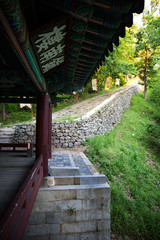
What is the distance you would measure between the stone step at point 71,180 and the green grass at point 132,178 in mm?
1757

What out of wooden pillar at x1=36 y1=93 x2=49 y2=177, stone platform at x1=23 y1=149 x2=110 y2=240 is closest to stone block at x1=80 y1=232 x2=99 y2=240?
stone platform at x1=23 y1=149 x2=110 y2=240

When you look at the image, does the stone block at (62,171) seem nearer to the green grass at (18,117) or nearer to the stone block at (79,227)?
the stone block at (79,227)

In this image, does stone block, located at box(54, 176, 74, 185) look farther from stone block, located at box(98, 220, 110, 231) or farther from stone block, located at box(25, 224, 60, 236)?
stone block, located at box(98, 220, 110, 231)

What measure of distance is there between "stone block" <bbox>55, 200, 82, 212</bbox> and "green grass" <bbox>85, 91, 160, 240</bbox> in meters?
1.85

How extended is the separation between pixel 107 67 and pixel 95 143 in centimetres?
1154

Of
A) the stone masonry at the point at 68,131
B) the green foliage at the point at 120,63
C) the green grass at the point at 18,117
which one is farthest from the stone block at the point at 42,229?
the green foliage at the point at 120,63

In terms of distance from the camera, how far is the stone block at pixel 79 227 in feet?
11.9

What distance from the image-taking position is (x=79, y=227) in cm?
369

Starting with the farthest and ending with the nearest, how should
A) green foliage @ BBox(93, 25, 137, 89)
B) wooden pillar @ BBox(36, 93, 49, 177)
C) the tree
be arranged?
1. the tree
2. green foliage @ BBox(93, 25, 137, 89)
3. wooden pillar @ BBox(36, 93, 49, 177)

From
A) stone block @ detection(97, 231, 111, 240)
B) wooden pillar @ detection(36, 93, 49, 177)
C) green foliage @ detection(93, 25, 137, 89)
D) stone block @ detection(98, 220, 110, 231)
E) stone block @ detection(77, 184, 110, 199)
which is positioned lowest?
stone block @ detection(97, 231, 111, 240)

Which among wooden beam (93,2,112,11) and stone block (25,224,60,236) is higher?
wooden beam (93,2,112,11)

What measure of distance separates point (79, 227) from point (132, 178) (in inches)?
155

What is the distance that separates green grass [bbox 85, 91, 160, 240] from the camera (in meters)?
4.80

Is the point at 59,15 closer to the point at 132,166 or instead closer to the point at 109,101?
the point at 132,166
